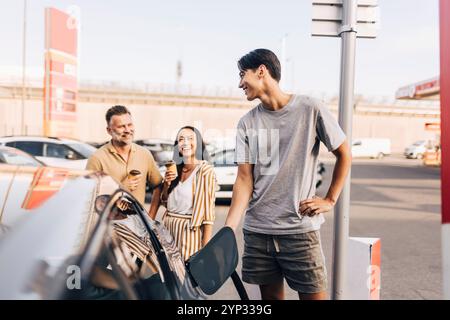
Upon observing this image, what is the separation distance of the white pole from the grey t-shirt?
76 cm

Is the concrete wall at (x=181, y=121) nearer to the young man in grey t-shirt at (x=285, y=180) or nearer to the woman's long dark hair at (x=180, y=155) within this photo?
the woman's long dark hair at (x=180, y=155)

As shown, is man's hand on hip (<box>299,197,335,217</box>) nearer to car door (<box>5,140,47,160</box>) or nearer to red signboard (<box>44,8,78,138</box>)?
car door (<box>5,140,47,160</box>)

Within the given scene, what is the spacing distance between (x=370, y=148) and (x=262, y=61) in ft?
127

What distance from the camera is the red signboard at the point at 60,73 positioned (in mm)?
→ 16656

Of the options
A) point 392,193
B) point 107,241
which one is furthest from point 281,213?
point 392,193

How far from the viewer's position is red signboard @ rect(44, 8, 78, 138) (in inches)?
656

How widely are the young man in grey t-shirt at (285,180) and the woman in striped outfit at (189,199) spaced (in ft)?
2.27

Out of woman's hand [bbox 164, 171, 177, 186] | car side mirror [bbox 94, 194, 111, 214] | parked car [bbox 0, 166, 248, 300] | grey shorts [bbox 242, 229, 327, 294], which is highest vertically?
woman's hand [bbox 164, 171, 177, 186]

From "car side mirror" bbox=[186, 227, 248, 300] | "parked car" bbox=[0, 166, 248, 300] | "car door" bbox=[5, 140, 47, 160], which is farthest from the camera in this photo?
"car door" bbox=[5, 140, 47, 160]

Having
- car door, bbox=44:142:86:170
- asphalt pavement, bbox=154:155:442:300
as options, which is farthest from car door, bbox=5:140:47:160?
asphalt pavement, bbox=154:155:442:300

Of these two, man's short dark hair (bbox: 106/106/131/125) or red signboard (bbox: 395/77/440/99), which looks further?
red signboard (bbox: 395/77/440/99)

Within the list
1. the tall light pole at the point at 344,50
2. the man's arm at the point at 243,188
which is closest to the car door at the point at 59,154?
the tall light pole at the point at 344,50

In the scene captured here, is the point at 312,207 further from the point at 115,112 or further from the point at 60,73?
the point at 60,73
